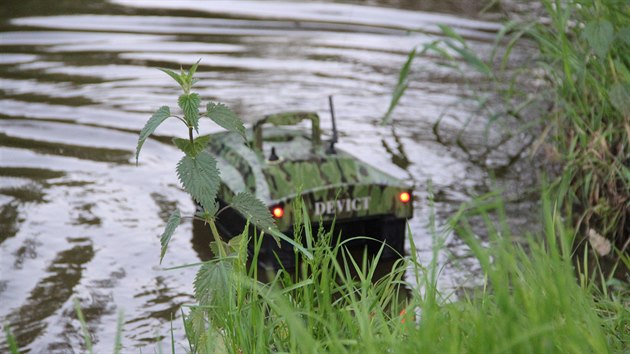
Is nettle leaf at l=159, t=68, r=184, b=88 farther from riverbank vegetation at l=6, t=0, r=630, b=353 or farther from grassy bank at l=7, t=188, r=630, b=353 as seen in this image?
grassy bank at l=7, t=188, r=630, b=353

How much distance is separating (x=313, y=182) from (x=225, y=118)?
6.31 ft

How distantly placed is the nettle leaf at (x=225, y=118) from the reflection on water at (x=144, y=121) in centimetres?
89

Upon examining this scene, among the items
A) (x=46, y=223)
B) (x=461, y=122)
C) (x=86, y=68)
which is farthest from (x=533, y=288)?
(x=86, y=68)

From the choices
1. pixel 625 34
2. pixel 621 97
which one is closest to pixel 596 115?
pixel 621 97

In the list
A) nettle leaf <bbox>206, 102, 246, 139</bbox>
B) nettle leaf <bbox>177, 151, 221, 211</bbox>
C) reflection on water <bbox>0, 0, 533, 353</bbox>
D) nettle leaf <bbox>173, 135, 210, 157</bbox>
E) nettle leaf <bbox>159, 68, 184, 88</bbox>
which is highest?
nettle leaf <bbox>159, 68, 184, 88</bbox>

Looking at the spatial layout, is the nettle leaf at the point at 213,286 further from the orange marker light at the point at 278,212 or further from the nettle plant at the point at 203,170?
the orange marker light at the point at 278,212

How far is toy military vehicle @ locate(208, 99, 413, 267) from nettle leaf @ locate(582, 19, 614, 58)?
1.25 metres

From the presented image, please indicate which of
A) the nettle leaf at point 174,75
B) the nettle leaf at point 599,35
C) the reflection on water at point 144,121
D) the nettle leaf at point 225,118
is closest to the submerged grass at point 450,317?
the reflection on water at point 144,121

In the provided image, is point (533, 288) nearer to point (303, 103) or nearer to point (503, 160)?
point (503, 160)

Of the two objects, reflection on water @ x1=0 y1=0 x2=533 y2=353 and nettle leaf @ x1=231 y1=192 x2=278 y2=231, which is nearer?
nettle leaf @ x1=231 y1=192 x2=278 y2=231

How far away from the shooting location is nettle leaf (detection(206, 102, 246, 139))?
3422 mm

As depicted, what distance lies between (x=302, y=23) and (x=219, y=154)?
251 inches

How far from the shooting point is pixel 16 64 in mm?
10109

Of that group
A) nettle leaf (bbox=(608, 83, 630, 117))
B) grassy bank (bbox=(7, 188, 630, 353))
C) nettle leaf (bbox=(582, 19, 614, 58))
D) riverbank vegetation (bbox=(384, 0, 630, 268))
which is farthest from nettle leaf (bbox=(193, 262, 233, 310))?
nettle leaf (bbox=(608, 83, 630, 117))
